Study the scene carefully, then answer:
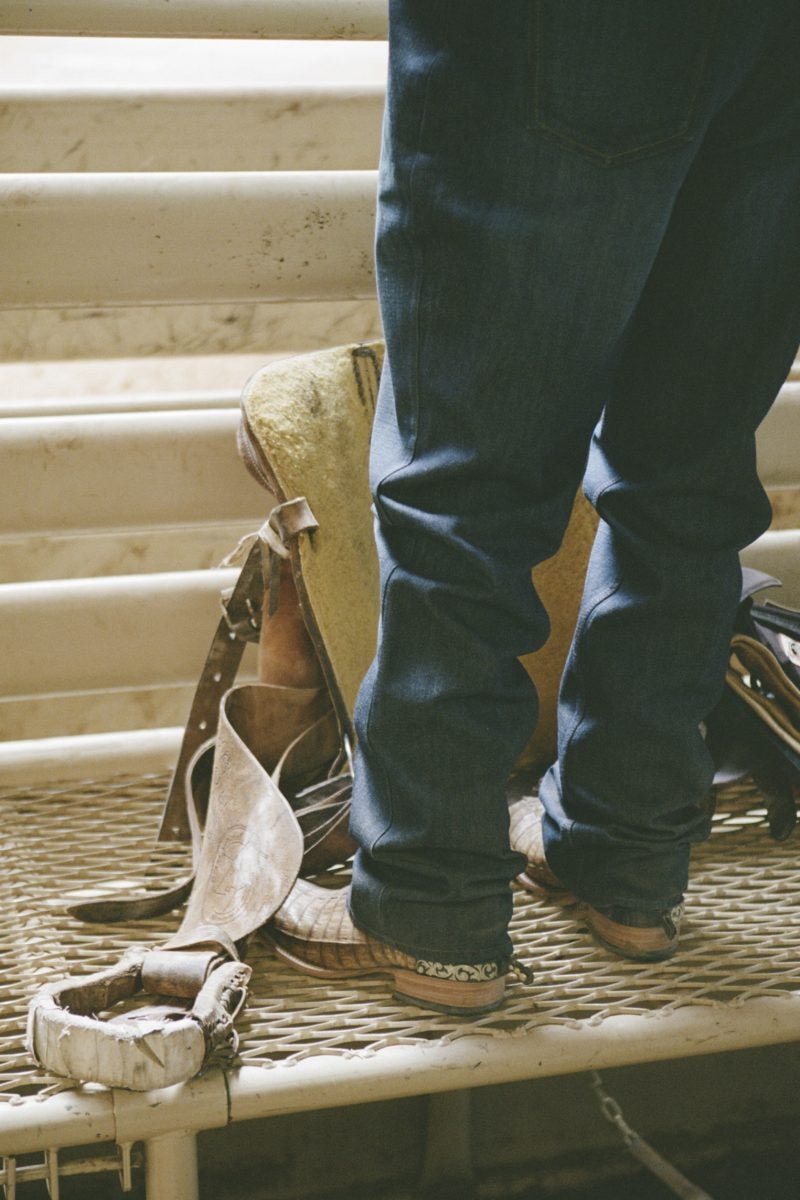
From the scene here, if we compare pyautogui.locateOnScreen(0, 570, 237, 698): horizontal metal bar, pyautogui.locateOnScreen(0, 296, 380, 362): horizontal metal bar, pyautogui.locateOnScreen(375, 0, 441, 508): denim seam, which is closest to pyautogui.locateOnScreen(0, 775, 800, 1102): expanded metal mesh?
pyautogui.locateOnScreen(0, 570, 237, 698): horizontal metal bar

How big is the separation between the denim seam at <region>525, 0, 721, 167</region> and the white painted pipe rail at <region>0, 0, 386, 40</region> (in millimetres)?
708

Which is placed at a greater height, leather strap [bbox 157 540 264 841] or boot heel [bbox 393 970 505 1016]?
leather strap [bbox 157 540 264 841]

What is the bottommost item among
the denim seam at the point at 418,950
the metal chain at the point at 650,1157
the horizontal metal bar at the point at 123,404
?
the metal chain at the point at 650,1157

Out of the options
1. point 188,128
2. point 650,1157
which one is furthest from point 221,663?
point 650,1157

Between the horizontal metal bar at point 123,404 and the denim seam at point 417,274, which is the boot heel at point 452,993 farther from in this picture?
the horizontal metal bar at point 123,404

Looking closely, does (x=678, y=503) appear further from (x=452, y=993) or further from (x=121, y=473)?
(x=121, y=473)

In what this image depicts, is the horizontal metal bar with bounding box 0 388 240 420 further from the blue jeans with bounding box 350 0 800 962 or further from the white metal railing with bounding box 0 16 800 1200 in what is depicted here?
the blue jeans with bounding box 350 0 800 962

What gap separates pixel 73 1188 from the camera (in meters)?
1.47

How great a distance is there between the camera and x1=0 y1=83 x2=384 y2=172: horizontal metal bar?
129cm

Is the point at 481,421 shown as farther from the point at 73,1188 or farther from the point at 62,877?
the point at 73,1188

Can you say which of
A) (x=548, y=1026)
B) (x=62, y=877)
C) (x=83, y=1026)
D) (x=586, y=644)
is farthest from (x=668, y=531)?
(x=62, y=877)

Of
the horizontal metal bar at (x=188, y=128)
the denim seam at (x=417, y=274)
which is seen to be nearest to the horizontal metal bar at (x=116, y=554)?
the horizontal metal bar at (x=188, y=128)

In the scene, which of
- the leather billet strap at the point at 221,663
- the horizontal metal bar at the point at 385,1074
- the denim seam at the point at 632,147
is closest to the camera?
the denim seam at the point at 632,147

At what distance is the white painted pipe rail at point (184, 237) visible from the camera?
1252mm
